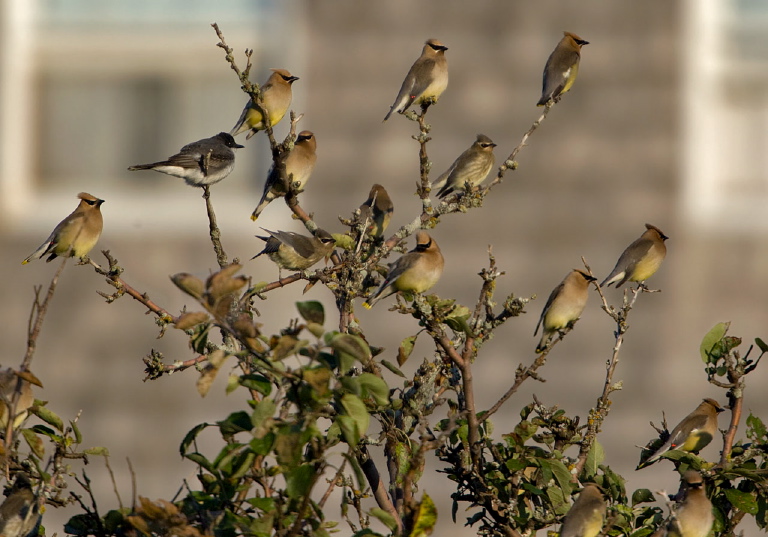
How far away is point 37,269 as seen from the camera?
26.1ft

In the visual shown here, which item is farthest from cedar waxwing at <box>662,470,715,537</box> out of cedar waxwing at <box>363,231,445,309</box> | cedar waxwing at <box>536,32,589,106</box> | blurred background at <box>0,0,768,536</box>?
blurred background at <box>0,0,768,536</box>

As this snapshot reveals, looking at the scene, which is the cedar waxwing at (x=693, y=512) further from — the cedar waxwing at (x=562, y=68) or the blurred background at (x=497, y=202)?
the blurred background at (x=497, y=202)

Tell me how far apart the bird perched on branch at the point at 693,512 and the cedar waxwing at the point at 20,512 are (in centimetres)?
154

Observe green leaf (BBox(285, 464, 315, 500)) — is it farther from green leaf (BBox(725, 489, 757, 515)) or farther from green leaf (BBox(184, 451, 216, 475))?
green leaf (BBox(725, 489, 757, 515))

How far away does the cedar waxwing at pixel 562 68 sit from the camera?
4660 millimetres

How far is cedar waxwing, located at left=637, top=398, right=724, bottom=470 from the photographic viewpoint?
3041mm

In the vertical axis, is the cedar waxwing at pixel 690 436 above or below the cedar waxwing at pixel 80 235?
below

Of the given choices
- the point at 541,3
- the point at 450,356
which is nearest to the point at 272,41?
the point at 541,3

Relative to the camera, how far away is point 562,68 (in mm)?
4727

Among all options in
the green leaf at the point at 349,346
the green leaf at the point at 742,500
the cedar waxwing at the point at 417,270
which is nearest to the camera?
the green leaf at the point at 349,346

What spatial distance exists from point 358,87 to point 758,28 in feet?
9.72

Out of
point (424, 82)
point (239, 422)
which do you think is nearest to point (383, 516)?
point (239, 422)

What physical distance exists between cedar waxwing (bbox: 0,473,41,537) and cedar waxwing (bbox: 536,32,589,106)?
9.28ft

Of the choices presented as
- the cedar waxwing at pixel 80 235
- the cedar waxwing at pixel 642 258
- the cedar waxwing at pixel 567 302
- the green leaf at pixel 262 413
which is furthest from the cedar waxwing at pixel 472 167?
the green leaf at pixel 262 413
